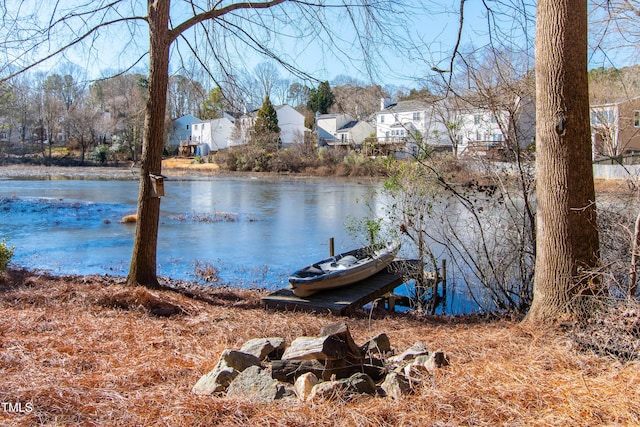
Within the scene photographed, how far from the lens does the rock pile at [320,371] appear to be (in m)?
3.17

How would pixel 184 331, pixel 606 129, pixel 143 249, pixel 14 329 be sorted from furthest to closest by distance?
pixel 606 129
pixel 143 249
pixel 184 331
pixel 14 329

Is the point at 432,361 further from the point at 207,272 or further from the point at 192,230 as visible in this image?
the point at 192,230

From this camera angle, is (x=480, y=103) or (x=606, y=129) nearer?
(x=480, y=103)

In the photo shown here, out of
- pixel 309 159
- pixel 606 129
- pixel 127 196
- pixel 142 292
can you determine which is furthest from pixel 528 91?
pixel 309 159

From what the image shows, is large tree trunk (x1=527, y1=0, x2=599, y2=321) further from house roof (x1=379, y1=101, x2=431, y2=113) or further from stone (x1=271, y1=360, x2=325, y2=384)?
house roof (x1=379, y1=101, x2=431, y2=113)

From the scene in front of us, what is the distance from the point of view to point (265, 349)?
13.1ft

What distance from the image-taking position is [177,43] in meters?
8.42

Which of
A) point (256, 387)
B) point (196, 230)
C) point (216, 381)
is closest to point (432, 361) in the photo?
point (256, 387)

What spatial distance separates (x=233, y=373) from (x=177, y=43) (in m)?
6.61

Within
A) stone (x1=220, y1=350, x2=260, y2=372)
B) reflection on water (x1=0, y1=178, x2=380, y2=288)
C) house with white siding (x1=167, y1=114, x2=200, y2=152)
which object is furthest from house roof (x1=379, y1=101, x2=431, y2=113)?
house with white siding (x1=167, y1=114, x2=200, y2=152)

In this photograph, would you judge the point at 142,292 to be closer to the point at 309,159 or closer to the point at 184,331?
the point at 184,331

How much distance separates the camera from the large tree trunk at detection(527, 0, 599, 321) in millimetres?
4738

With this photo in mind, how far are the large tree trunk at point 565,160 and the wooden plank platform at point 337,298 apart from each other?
401 cm

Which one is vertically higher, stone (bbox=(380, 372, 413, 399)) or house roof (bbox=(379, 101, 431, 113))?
house roof (bbox=(379, 101, 431, 113))
